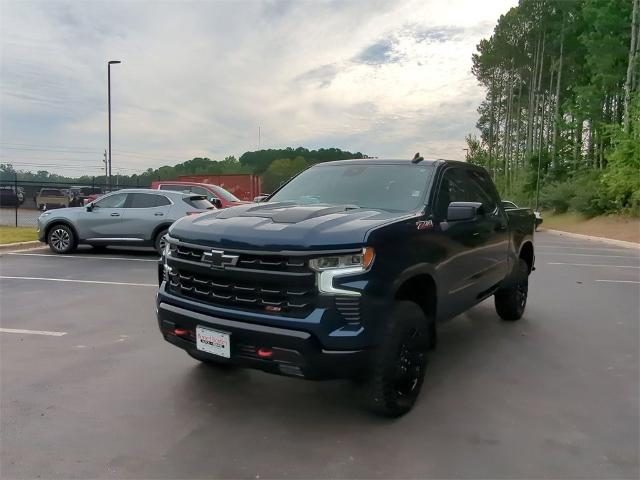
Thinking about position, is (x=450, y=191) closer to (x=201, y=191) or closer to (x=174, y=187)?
(x=201, y=191)

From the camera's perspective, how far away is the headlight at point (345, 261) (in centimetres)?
307

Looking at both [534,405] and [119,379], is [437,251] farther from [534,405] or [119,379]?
[119,379]

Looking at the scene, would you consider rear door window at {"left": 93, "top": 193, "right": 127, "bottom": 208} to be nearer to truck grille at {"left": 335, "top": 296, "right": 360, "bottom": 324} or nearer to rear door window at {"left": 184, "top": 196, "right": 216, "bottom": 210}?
rear door window at {"left": 184, "top": 196, "right": 216, "bottom": 210}

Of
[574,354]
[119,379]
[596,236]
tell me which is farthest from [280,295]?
[596,236]

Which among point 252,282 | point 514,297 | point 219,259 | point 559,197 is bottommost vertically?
point 514,297

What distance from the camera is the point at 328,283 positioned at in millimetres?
3057

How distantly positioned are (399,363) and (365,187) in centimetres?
163

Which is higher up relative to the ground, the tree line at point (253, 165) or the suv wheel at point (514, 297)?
the tree line at point (253, 165)

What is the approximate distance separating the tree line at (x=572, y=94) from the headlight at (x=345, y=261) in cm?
2479

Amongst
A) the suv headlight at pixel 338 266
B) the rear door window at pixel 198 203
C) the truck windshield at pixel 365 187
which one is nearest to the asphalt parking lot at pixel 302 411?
the suv headlight at pixel 338 266

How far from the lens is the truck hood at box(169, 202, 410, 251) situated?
3107mm

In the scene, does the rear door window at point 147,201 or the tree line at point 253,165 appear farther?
the tree line at point 253,165

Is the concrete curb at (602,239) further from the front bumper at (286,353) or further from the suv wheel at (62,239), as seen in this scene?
the front bumper at (286,353)

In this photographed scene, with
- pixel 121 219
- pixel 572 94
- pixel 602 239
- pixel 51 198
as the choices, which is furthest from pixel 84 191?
pixel 572 94
